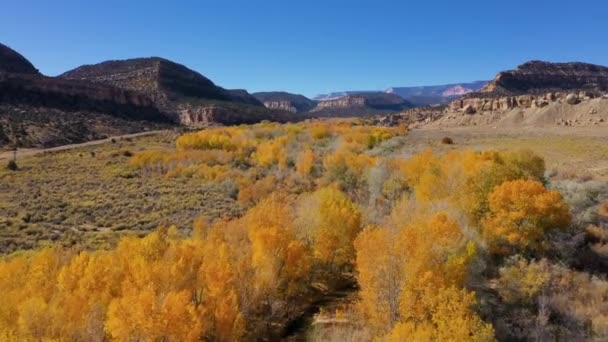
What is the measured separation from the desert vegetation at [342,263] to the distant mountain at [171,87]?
299 ft

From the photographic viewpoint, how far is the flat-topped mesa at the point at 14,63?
121738 millimetres

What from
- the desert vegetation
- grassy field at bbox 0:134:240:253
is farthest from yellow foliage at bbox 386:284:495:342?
grassy field at bbox 0:134:240:253

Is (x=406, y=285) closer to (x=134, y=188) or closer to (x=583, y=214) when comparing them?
(x=583, y=214)

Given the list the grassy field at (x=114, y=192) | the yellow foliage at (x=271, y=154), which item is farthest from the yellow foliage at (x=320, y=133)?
the grassy field at (x=114, y=192)

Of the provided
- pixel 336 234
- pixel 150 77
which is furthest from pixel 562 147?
pixel 150 77

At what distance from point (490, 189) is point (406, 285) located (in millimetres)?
12978

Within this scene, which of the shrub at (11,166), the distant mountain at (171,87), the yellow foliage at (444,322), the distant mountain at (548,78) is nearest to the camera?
the yellow foliage at (444,322)

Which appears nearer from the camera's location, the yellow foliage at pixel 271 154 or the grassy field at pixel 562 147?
the grassy field at pixel 562 147

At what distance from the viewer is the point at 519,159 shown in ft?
117

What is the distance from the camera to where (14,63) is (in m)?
127

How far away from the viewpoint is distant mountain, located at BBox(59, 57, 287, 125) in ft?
448

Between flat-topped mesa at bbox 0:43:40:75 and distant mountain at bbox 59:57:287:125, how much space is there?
8705 millimetres

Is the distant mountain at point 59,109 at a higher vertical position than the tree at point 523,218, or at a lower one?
higher

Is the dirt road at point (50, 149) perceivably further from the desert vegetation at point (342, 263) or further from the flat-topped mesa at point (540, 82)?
the flat-topped mesa at point (540, 82)
